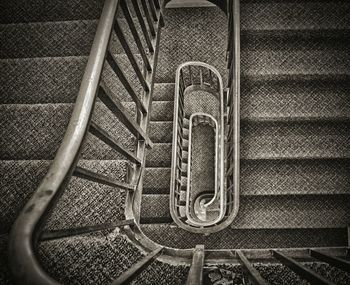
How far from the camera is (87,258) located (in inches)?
53.3

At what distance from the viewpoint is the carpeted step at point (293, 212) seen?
2.66 metres

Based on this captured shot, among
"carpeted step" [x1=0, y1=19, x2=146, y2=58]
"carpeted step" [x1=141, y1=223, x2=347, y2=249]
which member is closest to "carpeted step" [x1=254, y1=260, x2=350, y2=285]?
"carpeted step" [x1=141, y1=223, x2=347, y2=249]

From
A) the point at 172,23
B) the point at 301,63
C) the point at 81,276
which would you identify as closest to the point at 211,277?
the point at 81,276

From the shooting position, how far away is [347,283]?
1337 mm

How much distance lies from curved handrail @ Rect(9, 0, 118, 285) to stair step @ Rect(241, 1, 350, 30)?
1876 millimetres

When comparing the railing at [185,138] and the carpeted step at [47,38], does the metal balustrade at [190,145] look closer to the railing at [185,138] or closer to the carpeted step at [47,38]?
the railing at [185,138]

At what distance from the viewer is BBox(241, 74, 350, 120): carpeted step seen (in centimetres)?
259

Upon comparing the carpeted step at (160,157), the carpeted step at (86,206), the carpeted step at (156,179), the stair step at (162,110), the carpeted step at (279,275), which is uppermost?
the stair step at (162,110)

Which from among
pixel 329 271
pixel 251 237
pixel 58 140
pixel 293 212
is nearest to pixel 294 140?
pixel 293 212

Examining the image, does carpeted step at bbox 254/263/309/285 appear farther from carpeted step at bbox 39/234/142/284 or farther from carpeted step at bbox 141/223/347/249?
carpeted step at bbox 141/223/347/249

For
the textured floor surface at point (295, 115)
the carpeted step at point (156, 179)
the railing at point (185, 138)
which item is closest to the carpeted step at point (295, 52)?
the textured floor surface at point (295, 115)

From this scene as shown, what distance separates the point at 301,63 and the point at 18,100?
257 cm

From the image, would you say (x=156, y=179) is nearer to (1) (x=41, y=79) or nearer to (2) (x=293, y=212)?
(2) (x=293, y=212)

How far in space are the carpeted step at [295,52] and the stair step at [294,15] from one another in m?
0.06
